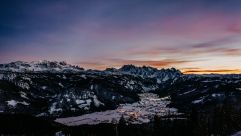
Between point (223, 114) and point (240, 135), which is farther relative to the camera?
point (223, 114)

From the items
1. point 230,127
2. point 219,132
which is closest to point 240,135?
point 230,127

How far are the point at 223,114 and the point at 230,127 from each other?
62.7 feet

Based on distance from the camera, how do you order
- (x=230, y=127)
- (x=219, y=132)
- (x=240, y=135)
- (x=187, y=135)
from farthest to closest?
(x=187, y=135) < (x=219, y=132) < (x=230, y=127) < (x=240, y=135)

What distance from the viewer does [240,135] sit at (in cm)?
6088

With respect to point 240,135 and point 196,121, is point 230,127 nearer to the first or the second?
point 196,121

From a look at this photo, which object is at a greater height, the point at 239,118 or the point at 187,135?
the point at 239,118

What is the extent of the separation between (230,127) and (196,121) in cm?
2452

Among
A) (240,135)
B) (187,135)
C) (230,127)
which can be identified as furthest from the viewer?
(187,135)

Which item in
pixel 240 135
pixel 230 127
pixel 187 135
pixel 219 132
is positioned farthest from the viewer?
pixel 187 135

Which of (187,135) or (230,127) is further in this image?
(187,135)

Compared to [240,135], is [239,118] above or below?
below

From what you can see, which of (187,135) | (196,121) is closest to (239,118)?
(196,121)

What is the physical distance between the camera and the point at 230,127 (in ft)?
509

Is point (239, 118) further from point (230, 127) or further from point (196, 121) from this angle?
point (196, 121)
